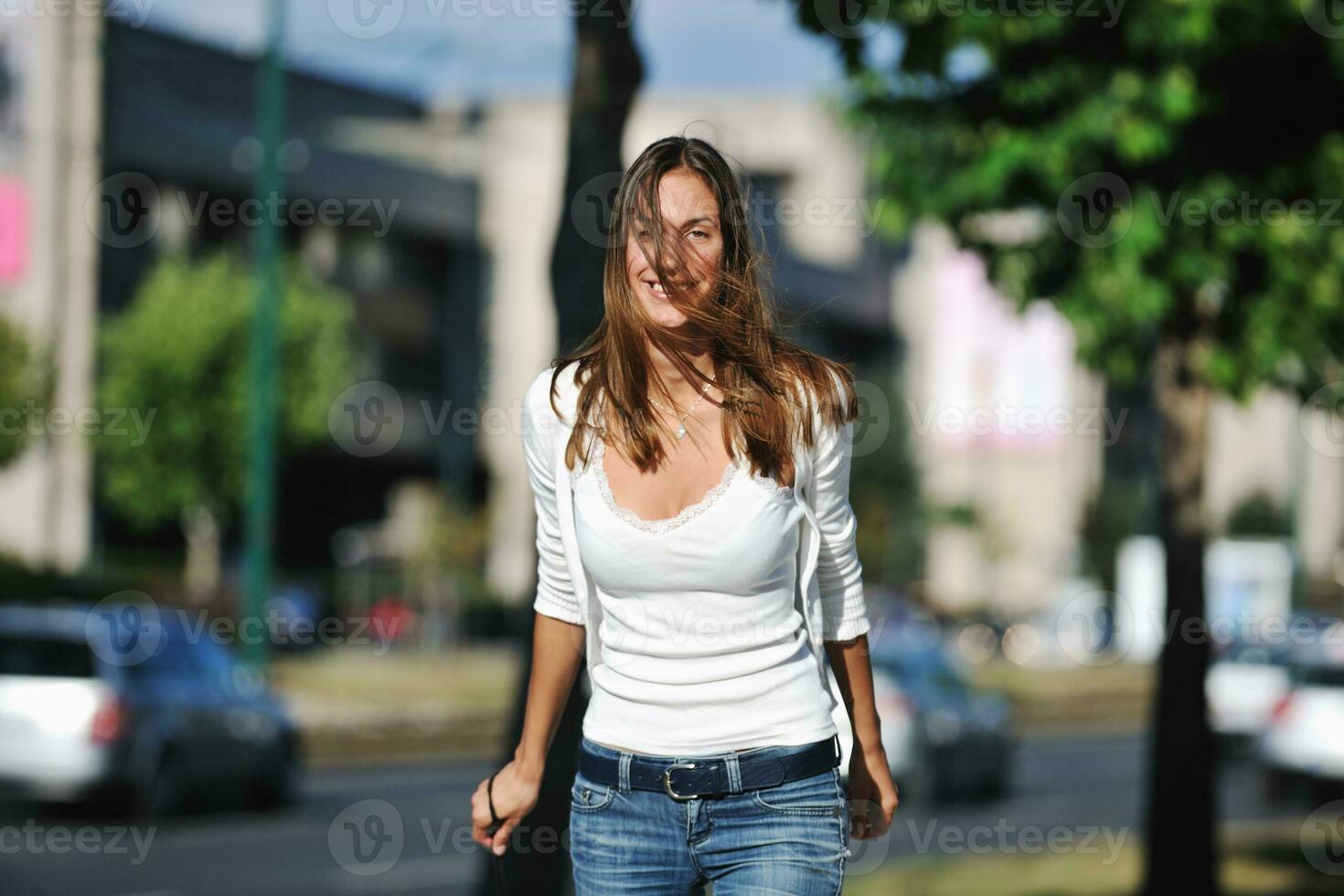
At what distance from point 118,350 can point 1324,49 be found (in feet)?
85.4

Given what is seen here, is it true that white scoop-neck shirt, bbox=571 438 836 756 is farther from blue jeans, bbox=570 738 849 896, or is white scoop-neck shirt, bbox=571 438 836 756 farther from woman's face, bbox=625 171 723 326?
woman's face, bbox=625 171 723 326

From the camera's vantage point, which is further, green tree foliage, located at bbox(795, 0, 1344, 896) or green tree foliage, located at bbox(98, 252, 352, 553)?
green tree foliage, located at bbox(98, 252, 352, 553)

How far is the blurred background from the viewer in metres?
9.26

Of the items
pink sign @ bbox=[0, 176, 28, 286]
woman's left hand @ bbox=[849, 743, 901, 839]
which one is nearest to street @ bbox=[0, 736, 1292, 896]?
woman's left hand @ bbox=[849, 743, 901, 839]

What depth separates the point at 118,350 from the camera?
3194 cm

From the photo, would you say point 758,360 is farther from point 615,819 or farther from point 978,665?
point 978,665

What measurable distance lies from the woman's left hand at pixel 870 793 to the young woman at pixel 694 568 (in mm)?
46

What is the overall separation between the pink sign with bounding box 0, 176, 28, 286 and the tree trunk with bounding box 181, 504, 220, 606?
17.8 ft

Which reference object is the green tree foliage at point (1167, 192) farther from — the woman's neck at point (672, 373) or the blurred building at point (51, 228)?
the blurred building at point (51, 228)

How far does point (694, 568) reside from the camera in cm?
290

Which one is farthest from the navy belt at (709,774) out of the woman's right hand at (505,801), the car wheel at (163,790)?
the car wheel at (163,790)

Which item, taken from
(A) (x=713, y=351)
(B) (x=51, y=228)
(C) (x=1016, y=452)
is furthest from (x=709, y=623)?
(C) (x=1016, y=452)

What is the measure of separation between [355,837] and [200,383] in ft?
56.2

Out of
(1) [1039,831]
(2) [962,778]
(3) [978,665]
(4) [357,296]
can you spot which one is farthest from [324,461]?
(1) [1039,831]
